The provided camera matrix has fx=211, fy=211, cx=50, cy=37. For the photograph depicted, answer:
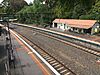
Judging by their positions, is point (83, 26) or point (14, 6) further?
point (14, 6)

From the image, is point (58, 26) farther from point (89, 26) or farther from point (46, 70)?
point (46, 70)

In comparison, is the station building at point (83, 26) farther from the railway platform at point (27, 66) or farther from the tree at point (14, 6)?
the tree at point (14, 6)

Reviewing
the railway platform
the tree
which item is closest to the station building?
the railway platform

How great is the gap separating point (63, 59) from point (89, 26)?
30.9m

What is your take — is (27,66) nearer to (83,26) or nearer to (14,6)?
(83,26)

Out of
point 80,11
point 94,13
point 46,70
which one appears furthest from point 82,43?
point 80,11

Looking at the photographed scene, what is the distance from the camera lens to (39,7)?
91.7 metres

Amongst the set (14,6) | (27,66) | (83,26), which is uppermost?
(14,6)

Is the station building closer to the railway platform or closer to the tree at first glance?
the railway platform

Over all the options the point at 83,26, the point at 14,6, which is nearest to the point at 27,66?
the point at 83,26

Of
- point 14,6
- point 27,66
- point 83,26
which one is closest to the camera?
point 27,66

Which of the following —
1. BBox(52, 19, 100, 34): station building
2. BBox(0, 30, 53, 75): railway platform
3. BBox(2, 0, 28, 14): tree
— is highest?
BBox(2, 0, 28, 14): tree

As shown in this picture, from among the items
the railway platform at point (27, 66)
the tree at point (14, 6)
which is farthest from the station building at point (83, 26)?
the tree at point (14, 6)

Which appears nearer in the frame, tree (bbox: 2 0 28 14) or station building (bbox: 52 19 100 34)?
station building (bbox: 52 19 100 34)
